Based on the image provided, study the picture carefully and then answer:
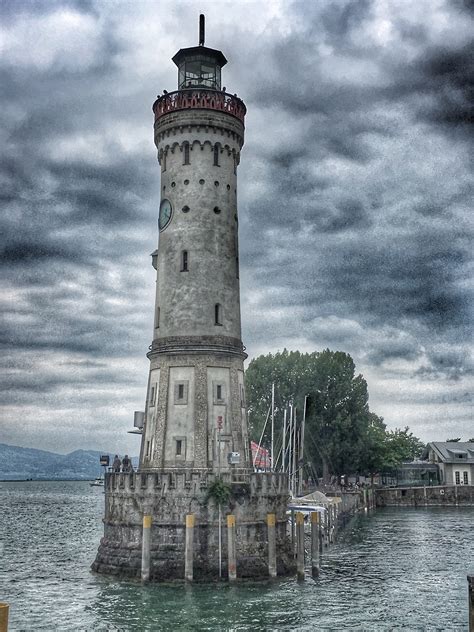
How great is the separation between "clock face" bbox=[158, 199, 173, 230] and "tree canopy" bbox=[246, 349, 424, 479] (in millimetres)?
60998

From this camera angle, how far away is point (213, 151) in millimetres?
55875

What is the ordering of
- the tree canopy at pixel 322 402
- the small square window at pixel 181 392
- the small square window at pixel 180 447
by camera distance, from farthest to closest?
the tree canopy at pixel 322 402 < the small square window at pixel 181 392 < the small square window at pixel 180 447

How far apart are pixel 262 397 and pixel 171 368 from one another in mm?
67200

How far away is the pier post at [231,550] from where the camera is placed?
147 ft

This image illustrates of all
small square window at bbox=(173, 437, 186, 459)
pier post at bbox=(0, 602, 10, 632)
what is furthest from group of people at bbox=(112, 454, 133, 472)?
pier post at bbox=(0, 602, 10, 632)

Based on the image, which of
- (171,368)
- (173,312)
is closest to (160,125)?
(173,312)

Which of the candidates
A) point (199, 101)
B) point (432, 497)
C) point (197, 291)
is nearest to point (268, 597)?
point (197, 291)

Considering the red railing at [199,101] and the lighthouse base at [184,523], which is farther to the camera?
the red railing at [199,101]

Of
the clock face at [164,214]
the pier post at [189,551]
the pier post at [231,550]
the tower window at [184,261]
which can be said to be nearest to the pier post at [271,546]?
the pier post at [231,550]

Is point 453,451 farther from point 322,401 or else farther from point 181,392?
point 181,392

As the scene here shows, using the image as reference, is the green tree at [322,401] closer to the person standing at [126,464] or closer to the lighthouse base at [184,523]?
the person standing at [126,464]

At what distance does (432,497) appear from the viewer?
12662 cm

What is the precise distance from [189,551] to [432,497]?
296ft

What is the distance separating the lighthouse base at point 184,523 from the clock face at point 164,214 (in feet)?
59.7
